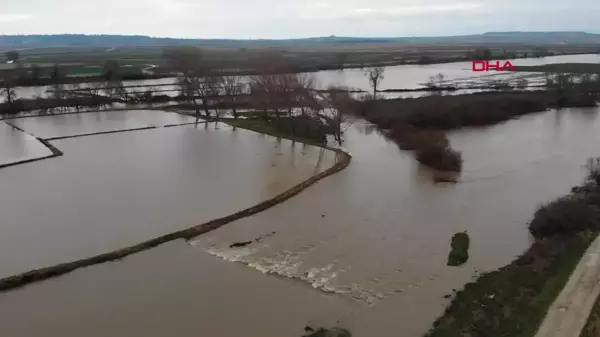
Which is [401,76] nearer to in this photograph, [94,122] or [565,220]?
[94,122]

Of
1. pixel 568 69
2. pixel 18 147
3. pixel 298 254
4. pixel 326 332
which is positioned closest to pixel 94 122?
pixel 18 147

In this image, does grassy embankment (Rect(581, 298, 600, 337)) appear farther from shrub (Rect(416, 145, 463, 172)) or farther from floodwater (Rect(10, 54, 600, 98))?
floodwater (Rect(10, 54, 600, 98))

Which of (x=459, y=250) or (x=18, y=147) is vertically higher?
(x=18, y=147)

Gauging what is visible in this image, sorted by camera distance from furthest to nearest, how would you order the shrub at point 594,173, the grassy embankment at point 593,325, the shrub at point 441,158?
1. the shrub at point 441,158
2. the shrub at point 594,173
3. the grassy embankment at point 593,325

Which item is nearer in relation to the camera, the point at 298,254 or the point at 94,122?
the point at 298,254

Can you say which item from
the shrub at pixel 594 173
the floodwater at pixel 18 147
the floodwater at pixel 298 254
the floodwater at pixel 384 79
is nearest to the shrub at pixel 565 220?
the floodwater at pixel 298 254

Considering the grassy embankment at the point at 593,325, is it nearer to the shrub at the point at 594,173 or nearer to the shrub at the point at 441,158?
the shrub at the point at 594,173
